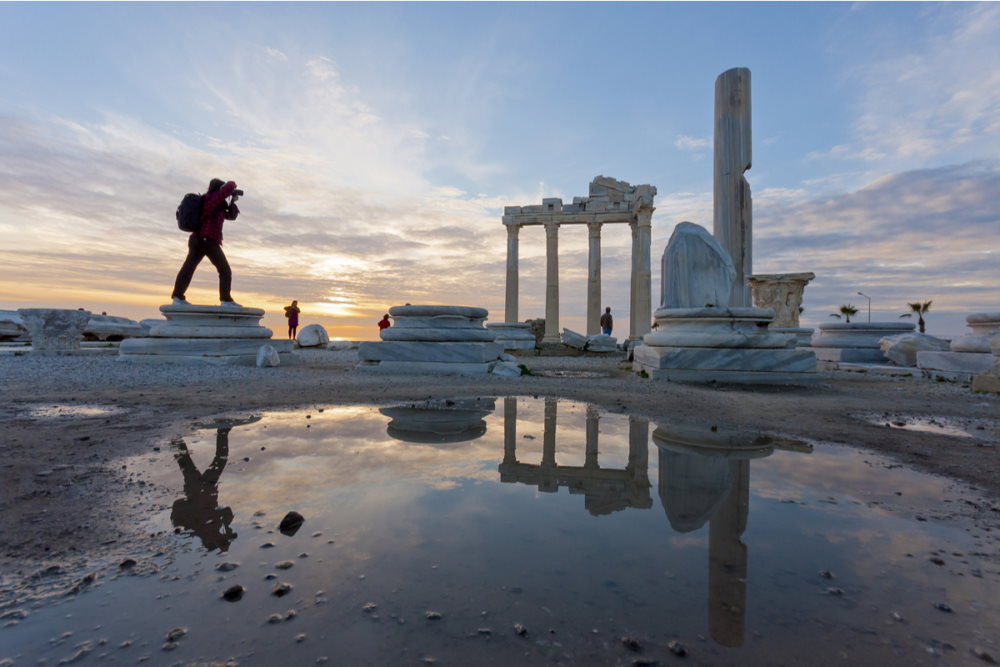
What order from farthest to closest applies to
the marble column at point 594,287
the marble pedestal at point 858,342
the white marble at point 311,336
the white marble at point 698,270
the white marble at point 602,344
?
the marble column at point 594,287
the white marble at point 602,344
the white marble at point 311,336
the marble pedestal at point 858,342
the white marble at point 698,270

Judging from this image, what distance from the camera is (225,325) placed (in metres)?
9.59

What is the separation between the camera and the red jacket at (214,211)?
9.79 m

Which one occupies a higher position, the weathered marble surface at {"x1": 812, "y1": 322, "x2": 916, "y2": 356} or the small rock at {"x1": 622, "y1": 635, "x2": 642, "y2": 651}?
the weathered marble surface at {"x1": 812, "y1": 322, "x2": 916, "y2": 356}

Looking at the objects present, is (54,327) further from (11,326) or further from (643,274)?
(643,274)

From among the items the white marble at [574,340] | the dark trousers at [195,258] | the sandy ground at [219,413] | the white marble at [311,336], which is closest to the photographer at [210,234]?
the dark trousers at [195,258]

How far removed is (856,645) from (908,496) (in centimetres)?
156

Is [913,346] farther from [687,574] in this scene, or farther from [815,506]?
[687,574]

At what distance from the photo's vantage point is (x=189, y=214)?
9695mm

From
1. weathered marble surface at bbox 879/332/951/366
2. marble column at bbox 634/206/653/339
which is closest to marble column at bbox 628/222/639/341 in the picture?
marble column at bbox 634/206/653/339

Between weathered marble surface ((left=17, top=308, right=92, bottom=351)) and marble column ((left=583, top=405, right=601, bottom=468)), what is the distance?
45.6 feet

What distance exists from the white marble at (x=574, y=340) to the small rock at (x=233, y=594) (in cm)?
1746

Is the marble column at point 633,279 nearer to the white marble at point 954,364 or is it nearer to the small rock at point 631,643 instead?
the white marble at point 954,364

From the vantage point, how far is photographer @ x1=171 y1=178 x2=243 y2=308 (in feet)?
32.1

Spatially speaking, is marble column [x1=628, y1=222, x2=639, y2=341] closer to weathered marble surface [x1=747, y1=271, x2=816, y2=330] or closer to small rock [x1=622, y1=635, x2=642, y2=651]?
weathered marble surface [x1=747, y1=271, x2=816, y2=330]
